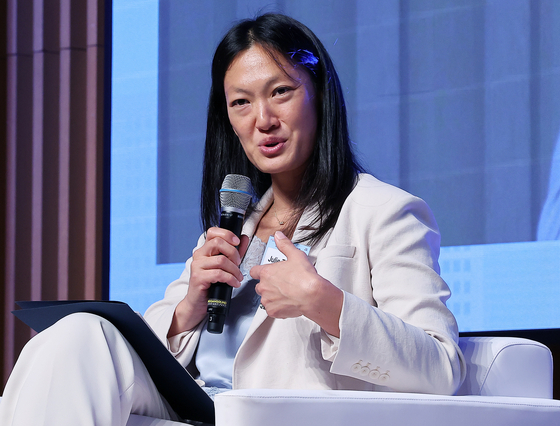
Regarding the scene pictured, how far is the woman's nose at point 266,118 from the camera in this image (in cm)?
149

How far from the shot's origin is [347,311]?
105 cm

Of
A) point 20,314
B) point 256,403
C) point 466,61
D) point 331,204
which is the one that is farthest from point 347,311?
point 466,61

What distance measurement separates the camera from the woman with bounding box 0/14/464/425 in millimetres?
1012

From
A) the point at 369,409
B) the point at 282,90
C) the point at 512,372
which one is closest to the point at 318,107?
the point at 282,90

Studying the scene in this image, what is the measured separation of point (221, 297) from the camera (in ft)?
4.09

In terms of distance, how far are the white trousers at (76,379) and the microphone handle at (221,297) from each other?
0.18m

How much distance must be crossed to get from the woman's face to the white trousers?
2.04ft

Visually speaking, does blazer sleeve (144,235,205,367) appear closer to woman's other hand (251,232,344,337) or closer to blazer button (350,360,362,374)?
woman's other hand (251,232,344,337)

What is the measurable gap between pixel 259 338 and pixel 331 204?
14.2 inches

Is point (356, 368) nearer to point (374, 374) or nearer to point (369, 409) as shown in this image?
point (374, 374)

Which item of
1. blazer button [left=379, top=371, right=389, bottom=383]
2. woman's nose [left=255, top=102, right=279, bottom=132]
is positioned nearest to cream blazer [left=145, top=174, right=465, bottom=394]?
blazer button [left=379, top=371, right=389, bottom=383]

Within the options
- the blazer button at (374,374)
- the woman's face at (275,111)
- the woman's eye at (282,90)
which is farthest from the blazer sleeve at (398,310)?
the woman's eye at (282,90)

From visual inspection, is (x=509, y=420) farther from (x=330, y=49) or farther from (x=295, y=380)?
(x=330, y=49)

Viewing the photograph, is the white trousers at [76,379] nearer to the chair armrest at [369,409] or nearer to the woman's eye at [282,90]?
the chair armrest at [369,409]
